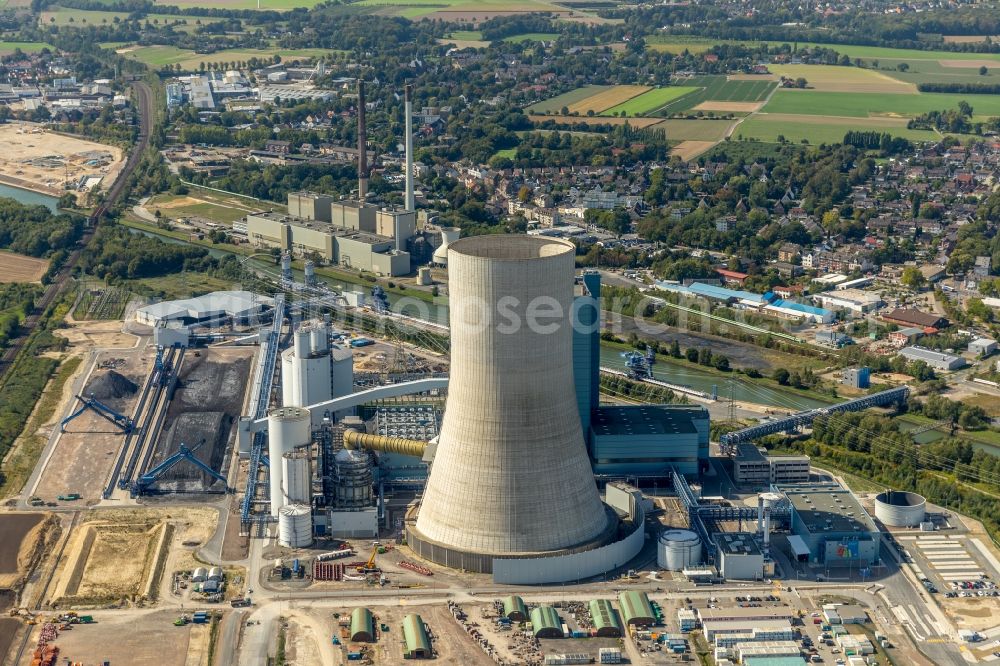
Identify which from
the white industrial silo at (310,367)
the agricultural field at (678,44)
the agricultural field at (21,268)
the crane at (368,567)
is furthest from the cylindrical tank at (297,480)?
the agricultural field at (678,44)

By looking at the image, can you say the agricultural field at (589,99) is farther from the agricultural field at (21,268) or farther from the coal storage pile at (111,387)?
the coal storage pile at (111,387)

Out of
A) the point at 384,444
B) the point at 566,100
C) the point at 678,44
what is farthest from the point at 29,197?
the point at 678,44

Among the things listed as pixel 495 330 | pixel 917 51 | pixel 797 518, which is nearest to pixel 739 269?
pixel 797 518

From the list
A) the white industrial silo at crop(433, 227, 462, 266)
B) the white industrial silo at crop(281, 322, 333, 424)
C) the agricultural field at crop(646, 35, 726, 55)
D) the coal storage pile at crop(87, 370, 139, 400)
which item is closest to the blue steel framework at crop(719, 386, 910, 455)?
the white industrial silo at crop(281, 322, 333, 424)

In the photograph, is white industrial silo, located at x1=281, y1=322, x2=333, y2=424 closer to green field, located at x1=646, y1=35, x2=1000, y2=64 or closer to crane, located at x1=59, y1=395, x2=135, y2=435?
crane, located at x1=59, y1=395, x2=135, y2=435

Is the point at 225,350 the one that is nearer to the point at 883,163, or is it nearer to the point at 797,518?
the point at 797,518

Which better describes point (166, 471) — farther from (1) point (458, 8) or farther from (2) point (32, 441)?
(1) point (458, 8)
